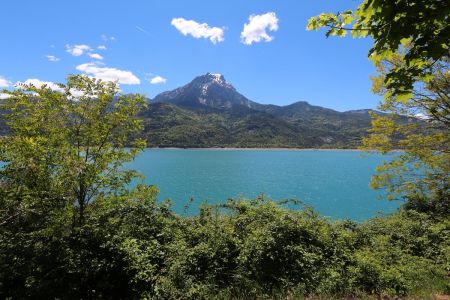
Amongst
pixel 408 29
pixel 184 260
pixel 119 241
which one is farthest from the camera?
pixel 119 241

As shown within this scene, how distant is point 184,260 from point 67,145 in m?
5.63

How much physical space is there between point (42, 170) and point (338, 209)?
43.9 m

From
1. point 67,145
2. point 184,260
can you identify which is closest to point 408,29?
point 184,260

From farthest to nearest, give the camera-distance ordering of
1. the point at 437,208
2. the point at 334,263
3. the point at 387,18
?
the point at 437,208 → the point at 334,263 → the point at 387,18

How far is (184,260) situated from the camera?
367 inches

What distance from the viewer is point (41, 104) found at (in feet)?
34.8

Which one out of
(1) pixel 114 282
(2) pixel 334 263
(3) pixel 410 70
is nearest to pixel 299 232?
(2) pixel 334 263

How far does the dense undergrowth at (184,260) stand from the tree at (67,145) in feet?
1.65

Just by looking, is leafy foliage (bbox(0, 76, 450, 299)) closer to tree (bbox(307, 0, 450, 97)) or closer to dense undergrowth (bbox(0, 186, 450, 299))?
dense undergrowth (bbox(0, 186, 450, 299))

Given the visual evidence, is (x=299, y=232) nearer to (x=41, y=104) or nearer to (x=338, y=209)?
(x=41, y=104)

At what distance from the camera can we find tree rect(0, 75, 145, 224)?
31.0 ft

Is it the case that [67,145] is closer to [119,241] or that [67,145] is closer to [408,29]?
[119,241]

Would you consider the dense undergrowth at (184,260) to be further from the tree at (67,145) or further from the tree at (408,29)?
Result: the tree at (408,29)

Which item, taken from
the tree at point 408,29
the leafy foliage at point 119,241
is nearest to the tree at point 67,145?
the leafy foliage at point 119,241
